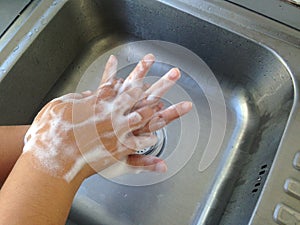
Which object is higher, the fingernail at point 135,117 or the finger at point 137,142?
the fingernail at point 135,117

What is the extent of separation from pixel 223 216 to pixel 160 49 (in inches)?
15.0

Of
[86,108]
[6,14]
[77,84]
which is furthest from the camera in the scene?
[77,84]

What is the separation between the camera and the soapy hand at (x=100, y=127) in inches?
23.0

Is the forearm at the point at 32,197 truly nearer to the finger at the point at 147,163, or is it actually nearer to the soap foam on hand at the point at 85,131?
the soap foam on hand at the point at 85,131

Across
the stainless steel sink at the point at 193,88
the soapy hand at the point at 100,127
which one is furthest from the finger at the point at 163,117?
the stainless steel sink at the point at 193,88

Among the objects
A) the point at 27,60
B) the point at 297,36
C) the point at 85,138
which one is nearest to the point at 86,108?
the point at 85,138

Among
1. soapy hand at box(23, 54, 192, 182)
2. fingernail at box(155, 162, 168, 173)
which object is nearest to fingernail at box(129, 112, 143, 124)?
soapy hand at box(23, 54, 192, 182)

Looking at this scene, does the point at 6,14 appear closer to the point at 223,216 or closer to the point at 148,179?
the point at 148,179

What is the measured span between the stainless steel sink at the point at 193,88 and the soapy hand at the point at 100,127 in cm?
10

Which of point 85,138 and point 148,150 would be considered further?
point 148,150

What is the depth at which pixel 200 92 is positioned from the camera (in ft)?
2.70

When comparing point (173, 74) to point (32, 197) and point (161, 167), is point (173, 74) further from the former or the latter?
point (32, 197)

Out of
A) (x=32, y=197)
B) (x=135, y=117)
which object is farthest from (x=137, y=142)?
(x=32, y=197)

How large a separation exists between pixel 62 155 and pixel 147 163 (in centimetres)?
17
